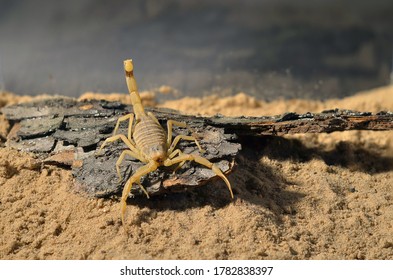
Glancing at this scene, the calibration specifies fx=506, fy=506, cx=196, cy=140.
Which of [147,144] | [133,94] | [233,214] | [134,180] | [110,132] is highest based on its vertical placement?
Result: [133,94]

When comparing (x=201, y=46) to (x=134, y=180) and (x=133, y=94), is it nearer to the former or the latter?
(x=133, y=94)

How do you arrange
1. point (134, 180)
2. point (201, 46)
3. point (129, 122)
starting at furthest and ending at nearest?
point (201, 46)
point (129, 122)
point (134, 180)

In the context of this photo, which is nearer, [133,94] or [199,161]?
[199,161]

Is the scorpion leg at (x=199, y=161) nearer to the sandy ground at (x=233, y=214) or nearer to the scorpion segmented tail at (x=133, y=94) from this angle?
the sandy ground at (x=233, y=214)

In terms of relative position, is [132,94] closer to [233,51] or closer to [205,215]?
[205,215]

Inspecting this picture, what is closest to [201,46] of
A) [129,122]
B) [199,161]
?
[129,122]

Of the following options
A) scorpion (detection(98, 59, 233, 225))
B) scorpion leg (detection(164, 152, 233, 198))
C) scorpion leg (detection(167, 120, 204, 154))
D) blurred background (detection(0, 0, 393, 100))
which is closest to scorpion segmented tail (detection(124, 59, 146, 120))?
scorpion (detection(98, 59, 233, 225))
